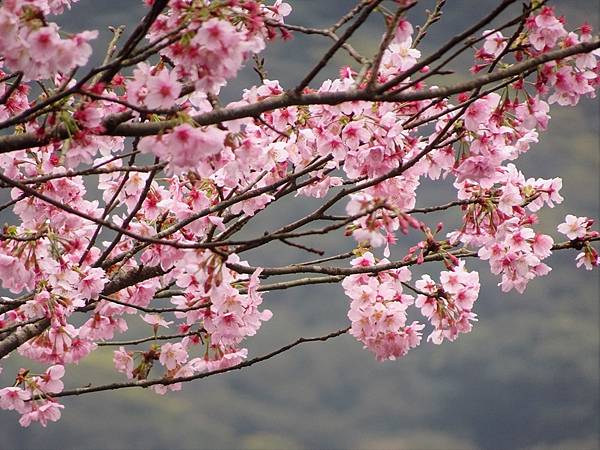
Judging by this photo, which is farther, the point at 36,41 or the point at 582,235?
the point at 582,235

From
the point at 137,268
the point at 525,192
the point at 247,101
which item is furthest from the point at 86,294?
the point at 525,192

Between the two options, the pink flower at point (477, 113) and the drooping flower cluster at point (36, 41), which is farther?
Answer: the pink flower at point (477, 113)

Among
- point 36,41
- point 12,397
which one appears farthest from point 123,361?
point 36,41

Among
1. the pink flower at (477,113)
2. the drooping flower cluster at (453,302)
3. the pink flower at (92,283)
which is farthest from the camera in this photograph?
the drooping flower cluster at (453,302)

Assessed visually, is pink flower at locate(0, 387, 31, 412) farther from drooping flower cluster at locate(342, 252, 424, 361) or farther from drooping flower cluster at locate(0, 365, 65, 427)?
drooping flower cluster at locate(342, 252, 424, 361)

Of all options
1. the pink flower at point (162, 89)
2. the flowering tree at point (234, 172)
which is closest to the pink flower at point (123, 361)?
the flowering tree at point (234, 172)

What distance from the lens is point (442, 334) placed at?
459 cm

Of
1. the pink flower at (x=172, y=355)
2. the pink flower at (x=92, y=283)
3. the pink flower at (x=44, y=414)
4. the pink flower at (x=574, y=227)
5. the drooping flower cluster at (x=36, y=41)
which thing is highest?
the pink flower at (x=574, y=227)

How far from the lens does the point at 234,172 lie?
3.49 m

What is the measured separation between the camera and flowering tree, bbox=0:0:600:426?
2.95m

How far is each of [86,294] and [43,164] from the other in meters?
0.71

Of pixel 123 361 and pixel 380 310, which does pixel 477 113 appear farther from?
pixel 123 361

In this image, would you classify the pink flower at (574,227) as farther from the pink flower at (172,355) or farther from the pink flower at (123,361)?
the pink flower at (123,361)

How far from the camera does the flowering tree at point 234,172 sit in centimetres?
295
